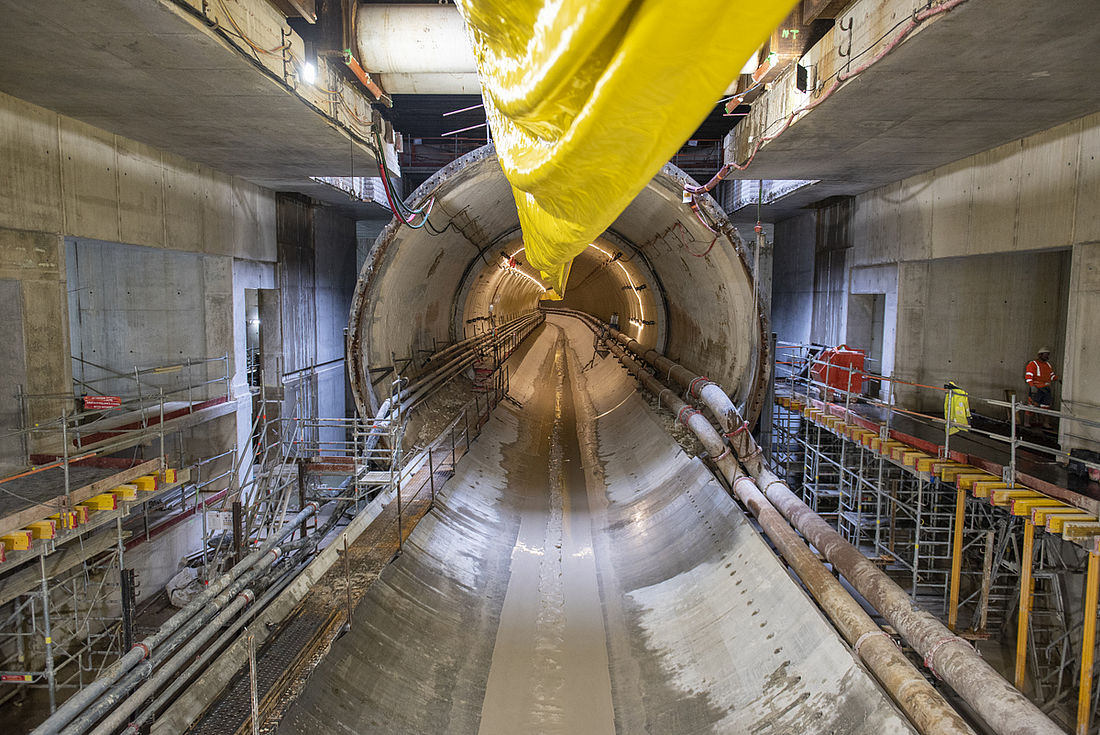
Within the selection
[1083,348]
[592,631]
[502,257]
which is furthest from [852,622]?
[502,257]

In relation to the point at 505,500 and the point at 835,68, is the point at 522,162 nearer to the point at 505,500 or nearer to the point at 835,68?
the point at 835,68

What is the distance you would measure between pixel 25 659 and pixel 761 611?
6.67m

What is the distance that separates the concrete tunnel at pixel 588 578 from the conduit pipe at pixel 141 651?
977 mm

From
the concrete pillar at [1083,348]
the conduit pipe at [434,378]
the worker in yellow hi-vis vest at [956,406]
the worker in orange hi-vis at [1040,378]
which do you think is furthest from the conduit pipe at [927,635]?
the conduit pipe at [434,378]

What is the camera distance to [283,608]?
528 centimetres

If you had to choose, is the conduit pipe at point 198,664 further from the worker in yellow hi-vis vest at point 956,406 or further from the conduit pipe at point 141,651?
the worker in yellow hi-vis vest at point 956,406

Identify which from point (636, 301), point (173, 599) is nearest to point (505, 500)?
point (173, 599)

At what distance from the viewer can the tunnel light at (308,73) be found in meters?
6.33

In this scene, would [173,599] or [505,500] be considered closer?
[173,599]

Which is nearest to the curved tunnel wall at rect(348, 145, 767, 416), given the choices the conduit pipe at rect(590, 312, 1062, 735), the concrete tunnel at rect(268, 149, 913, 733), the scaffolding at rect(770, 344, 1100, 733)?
the concrete tunnel at rect(268, 149, 913, 733)

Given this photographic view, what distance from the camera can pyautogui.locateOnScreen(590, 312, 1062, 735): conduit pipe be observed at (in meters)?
3.54

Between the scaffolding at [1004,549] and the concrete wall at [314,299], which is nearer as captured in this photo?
the scaffolding at [1004,549]

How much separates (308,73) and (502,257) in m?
12.4

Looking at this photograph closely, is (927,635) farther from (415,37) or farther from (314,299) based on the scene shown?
(314,299)
